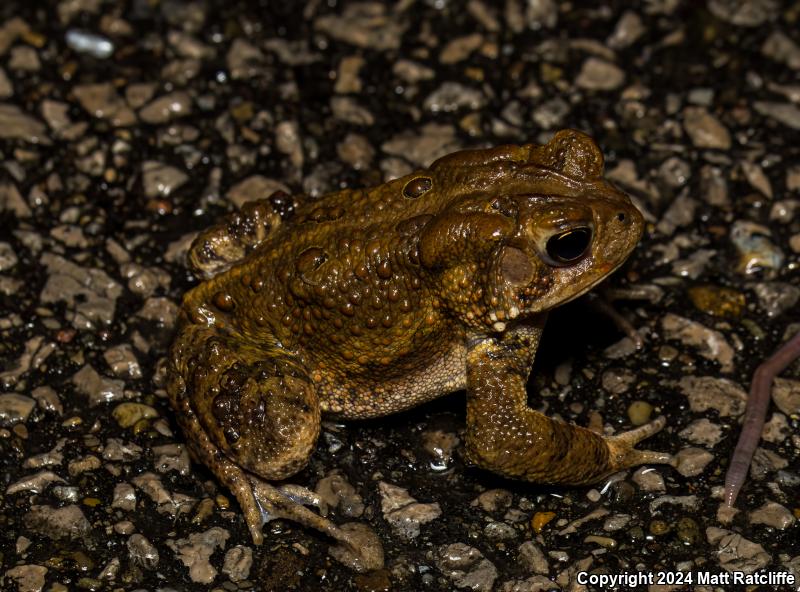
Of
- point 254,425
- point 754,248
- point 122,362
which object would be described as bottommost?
point 122,362

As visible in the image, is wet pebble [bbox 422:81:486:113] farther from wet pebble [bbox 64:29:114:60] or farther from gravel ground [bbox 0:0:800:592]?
wet pebble [bbox 64:29:114:60]

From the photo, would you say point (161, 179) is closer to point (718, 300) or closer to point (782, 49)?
point (718, 300)

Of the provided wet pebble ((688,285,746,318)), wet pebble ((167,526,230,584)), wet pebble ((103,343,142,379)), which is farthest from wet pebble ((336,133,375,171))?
wet pebble ((167,526,230,584))

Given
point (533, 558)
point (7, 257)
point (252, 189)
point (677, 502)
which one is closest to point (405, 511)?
point (533, 558)

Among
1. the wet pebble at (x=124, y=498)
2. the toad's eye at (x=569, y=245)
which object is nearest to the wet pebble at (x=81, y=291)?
→ the wet pebble at (x=124, y=498)

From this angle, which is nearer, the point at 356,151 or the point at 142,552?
the point at 142,552

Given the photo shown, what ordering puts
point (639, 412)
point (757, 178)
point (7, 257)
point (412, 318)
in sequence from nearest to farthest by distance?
point (412, 318) → point (639, 412) → point (7, 257) → point (757, 178)

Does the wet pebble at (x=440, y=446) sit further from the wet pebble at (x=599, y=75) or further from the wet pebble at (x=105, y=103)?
the wet pebble at (x=105, y=103)
